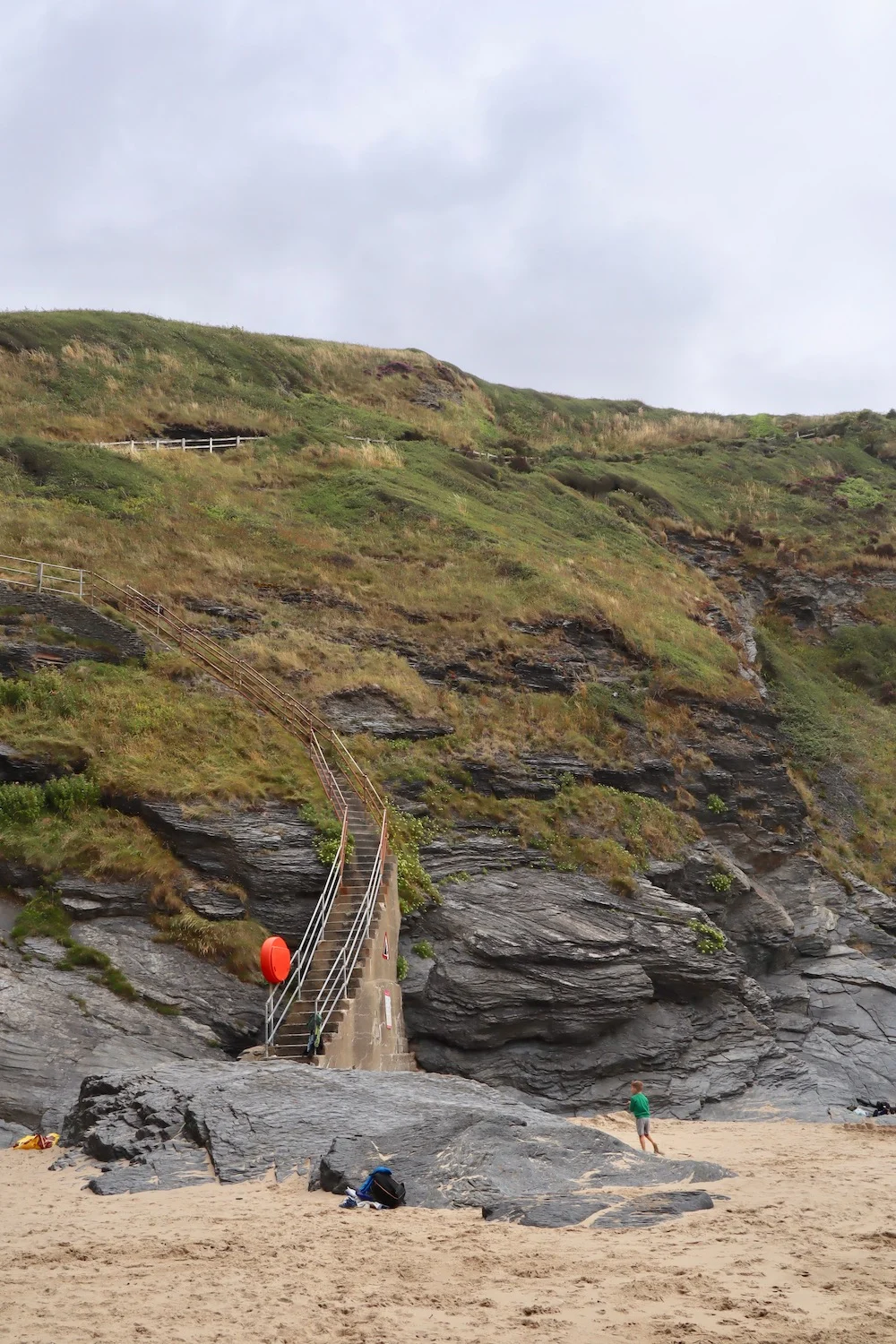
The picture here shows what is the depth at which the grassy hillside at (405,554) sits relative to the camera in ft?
76.2

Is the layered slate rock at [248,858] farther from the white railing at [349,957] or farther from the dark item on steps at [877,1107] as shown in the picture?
the dark item on steps at [877,1107]

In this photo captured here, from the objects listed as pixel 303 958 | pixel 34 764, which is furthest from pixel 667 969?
pixel 34 764

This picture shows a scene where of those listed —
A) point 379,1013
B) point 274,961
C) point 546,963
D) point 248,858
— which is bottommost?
point 379,1013

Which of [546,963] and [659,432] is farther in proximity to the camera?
[659,432]

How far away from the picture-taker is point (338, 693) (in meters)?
25.9

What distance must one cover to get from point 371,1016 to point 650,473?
44435 millimetres

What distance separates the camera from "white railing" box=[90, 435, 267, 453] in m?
39.1

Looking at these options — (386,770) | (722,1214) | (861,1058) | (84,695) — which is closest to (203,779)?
(84,695)

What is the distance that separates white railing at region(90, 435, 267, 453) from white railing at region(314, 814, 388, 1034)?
25.3 m

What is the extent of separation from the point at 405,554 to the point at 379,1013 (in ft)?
65.9

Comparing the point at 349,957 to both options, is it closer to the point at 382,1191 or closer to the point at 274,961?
the point at 274,961

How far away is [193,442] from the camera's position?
136 ft

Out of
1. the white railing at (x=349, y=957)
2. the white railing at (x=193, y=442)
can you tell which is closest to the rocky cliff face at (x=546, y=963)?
the white railing at (x=349, y=957)

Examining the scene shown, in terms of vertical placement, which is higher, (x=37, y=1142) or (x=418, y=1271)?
(x=418, y=1271)
